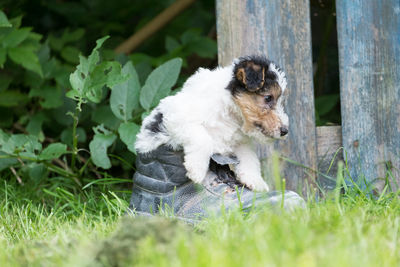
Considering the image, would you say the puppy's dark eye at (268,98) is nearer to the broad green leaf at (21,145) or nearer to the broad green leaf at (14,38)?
the broad green leaf at (21,145)

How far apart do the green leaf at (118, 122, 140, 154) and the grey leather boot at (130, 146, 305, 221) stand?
1.33 ft

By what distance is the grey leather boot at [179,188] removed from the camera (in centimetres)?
317

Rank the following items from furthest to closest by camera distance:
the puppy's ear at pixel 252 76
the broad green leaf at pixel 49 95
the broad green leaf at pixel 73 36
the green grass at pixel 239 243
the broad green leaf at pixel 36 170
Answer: the broad green leaf at pixel 73 36
the broad green leaf at pixel 49 95
the broad green leaf at pixel 36 170
the puppy's ear at pixel 252 76
the green grass at pixel 239 243

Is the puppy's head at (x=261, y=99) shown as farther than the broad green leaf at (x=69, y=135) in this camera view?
No

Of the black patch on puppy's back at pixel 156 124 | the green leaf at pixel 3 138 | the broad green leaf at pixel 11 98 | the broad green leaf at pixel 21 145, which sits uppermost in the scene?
the broad green leaf at pixel 11 98

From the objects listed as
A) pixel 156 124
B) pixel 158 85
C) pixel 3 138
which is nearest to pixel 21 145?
pixel 3 138

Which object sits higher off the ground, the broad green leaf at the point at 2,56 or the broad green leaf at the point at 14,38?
the broad green leaf at the point at 14,38

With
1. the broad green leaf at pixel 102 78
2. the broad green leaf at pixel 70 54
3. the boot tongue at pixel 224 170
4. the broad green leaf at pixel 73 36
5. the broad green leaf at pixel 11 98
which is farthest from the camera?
the broad green leaf at pixel 73 36

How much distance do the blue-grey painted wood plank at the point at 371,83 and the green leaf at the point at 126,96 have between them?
1.42 metres

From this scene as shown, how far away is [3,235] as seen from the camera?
3.07 meters

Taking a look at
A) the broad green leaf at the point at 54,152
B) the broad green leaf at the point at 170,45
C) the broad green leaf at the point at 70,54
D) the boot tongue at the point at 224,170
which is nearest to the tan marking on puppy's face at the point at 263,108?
the boot tongue at the point at 224,170

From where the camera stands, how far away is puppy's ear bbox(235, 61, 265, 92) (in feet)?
10.1

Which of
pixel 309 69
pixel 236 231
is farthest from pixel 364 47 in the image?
pixel 236 231

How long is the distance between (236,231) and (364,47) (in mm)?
1908
